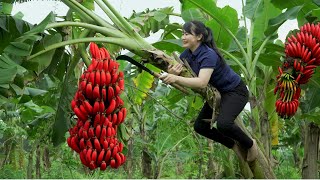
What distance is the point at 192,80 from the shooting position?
2.25 metres

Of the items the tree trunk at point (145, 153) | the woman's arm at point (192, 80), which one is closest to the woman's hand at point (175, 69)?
the woman's arm at point (192, 80)

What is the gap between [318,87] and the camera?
3.85 metres

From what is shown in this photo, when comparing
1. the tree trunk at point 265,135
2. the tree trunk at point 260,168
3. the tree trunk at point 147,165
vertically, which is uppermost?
the tree trunk at point 265,135

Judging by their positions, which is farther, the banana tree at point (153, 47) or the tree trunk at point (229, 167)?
the tree trunk at point (229, 167)

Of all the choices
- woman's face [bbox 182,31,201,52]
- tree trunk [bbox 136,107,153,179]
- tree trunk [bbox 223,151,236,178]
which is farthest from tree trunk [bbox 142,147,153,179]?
woman's face [bbox 182,31,201,52]

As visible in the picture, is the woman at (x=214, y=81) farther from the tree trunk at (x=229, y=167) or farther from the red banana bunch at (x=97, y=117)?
the tree trunk at (x=229, y=167)

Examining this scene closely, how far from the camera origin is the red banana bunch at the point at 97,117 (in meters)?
2.02

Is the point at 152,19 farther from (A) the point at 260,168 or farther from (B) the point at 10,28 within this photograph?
(A) the point at 260,168

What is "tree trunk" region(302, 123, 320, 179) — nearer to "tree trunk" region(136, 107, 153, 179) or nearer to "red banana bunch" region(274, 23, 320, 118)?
"red banana bunch" region(274, 23, 320, 118)

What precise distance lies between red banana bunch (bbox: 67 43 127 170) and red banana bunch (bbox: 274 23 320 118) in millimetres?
912

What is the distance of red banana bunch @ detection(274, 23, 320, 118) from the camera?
2.53 m

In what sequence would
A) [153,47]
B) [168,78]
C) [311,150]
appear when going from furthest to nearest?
1. [311,150]
2. [153,47]
3. [168,78]

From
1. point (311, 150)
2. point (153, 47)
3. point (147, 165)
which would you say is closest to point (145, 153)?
point (147, 165)

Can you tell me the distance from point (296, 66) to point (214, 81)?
412 millimetres
